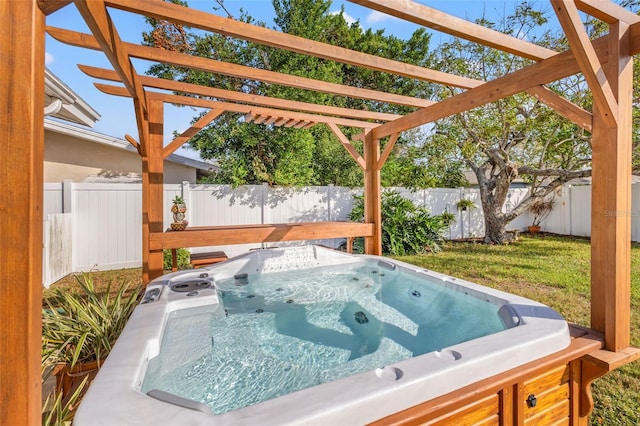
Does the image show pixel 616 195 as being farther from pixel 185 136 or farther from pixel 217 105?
pixel 185 136

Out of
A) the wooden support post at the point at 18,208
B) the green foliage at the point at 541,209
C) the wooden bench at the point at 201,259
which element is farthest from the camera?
the green foliage at the point at 541,209

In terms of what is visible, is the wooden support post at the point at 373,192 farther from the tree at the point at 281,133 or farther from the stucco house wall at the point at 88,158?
the stucco house wall at the point at 88,158

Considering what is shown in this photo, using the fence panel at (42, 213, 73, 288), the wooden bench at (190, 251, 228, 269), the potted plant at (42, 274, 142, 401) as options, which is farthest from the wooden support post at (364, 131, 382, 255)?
the fence panel at (42, 213, 73, 288)

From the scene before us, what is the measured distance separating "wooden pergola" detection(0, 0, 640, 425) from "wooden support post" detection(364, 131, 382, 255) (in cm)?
50

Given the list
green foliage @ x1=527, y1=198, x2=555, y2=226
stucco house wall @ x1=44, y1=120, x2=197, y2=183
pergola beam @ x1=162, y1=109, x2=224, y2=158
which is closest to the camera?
pergola beam @ x1=162, y1=109, x2=224, y2=158

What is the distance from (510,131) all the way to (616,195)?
7.04 metres

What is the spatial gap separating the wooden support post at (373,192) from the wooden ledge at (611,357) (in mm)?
3246

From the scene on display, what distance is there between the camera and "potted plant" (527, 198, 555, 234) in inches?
428

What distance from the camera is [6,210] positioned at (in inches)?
40.7

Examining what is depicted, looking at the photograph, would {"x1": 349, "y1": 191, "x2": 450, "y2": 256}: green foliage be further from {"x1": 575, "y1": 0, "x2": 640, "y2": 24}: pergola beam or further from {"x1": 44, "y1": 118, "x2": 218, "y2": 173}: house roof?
{"x1": 575, "y1": 0, "x2": 640, "y2": 24}: pergola beam

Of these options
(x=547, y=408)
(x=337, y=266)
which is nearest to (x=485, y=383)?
(x=547, y=408)

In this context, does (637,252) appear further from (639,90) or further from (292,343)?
(292,343)

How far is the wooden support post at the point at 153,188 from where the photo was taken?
12.4ft

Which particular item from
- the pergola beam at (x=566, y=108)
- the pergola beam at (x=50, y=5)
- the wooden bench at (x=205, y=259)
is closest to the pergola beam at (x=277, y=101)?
the pergola beam at (x=566, y=108)
